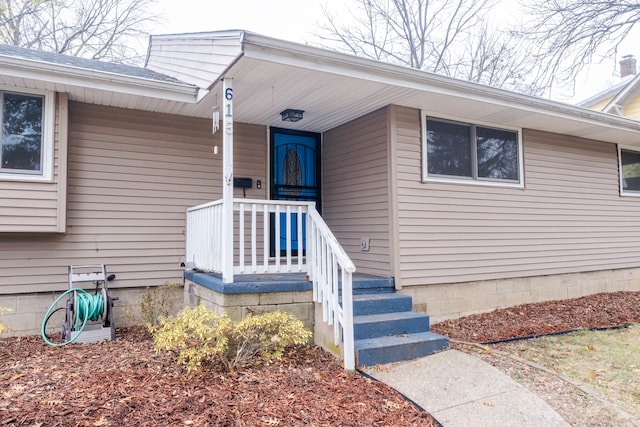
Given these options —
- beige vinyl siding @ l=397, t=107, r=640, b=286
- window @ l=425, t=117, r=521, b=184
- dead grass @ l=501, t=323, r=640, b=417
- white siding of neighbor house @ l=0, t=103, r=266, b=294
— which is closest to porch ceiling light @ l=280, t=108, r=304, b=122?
white siding of neighbor house @ l=0, t=103, r=266, b=294

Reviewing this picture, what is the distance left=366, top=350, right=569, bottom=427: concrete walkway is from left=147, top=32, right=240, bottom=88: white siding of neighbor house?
127 inches

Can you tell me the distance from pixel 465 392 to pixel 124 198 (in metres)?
4.50

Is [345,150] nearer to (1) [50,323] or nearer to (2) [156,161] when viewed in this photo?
(2) [156,161]

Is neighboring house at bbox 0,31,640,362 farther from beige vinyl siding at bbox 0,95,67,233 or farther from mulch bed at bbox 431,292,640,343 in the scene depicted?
mulch bed at bbox 431,292,640,343

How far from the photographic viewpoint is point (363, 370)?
3797 millimetres

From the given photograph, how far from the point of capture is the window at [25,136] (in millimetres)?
4703

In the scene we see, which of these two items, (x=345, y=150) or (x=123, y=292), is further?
(x=345, y=150)

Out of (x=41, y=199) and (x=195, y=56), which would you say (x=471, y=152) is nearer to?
(x=195, y=56)

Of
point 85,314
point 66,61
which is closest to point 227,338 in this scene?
point 85,314

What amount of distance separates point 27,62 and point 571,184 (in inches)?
311

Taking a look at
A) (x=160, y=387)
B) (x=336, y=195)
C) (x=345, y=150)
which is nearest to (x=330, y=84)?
(x=345, y=150)

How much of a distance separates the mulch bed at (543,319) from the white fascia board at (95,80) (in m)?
4.27

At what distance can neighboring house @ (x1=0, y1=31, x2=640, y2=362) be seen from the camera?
4.70 meters

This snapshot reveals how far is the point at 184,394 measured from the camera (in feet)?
10.5
